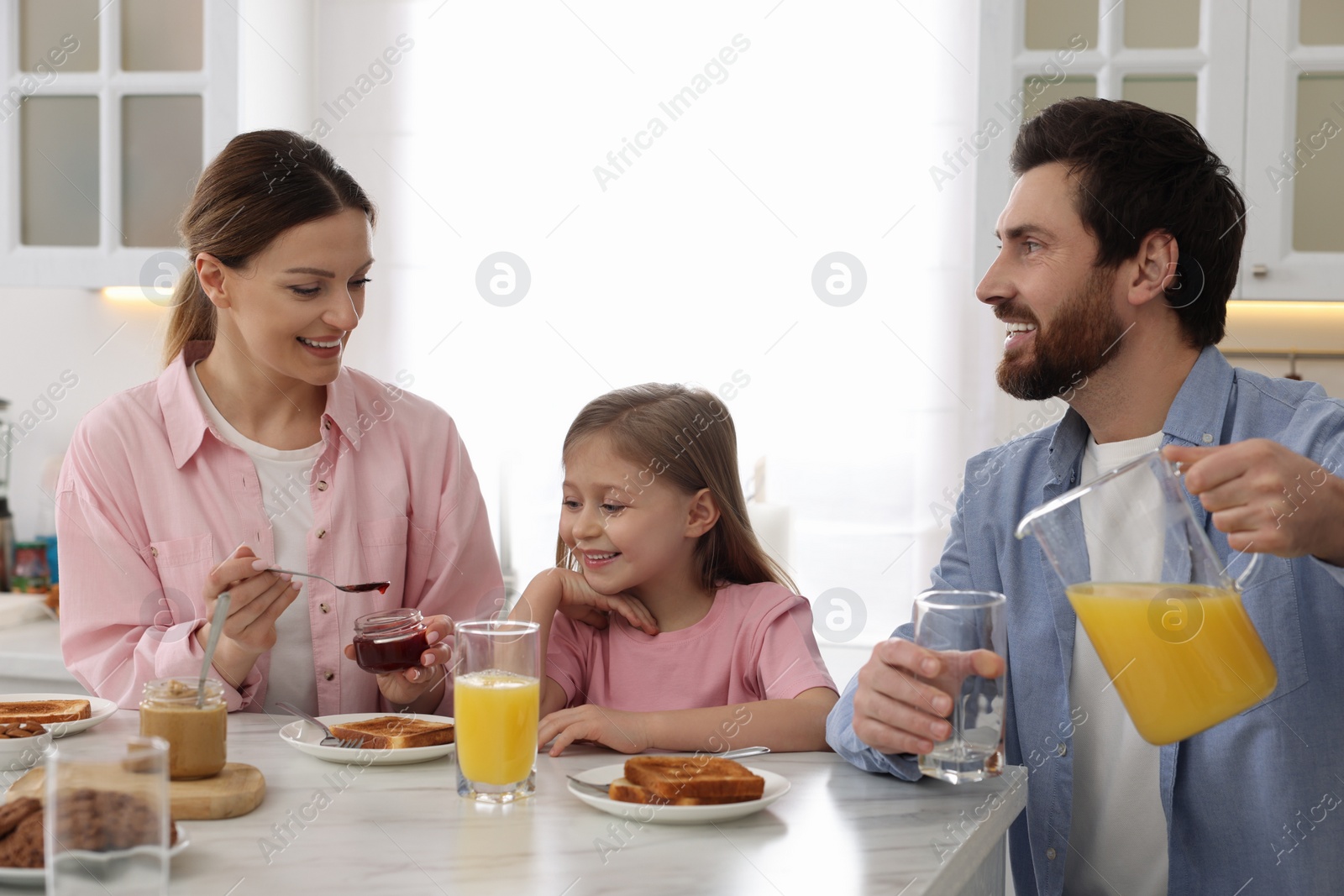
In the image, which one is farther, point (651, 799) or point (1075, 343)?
point (1075, 343)

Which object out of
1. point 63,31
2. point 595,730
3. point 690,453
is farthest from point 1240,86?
point 63,31

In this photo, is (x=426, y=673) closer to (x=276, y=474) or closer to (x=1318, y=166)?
(x=276, y=474)

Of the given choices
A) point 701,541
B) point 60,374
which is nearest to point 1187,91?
point 701,541

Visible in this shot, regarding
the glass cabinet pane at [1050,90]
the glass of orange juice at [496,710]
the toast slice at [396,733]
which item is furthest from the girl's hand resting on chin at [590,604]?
the glass cabinet pane at [1050,90]

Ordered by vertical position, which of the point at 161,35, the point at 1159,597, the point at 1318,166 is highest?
the point at 161,35

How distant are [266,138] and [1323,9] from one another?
1980 mm

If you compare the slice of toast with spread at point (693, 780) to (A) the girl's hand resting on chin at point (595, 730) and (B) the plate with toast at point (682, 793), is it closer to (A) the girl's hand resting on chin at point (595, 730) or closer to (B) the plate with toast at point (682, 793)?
(B) the plate with toast at point (682, 793)

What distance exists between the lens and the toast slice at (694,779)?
1.12 meters

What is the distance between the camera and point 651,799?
3.70 feet

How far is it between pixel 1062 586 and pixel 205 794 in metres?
0.96

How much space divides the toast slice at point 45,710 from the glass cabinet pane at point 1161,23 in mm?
2229

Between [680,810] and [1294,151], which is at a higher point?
[1294,151]

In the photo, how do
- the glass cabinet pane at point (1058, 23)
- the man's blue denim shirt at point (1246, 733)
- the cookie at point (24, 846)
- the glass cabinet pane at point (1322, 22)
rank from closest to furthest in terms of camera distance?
the cookie at point (24, 846) → the man's blue denim shirt at point (1246, 733) → the glass cabinet pane at point (1322, 22) → the glass cabinet pane at point (1058, 23)

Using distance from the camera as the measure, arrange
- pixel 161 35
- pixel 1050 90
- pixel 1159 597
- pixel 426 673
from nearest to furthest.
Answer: pixel 1159 597 < pixel 426 673 < pixel 1050 90 < pixel 161 35
